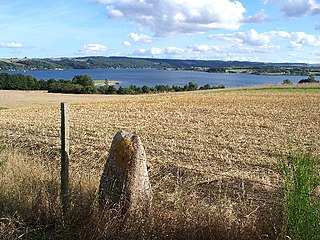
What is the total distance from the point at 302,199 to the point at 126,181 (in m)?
2.26

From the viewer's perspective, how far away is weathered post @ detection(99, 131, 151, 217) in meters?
5.70

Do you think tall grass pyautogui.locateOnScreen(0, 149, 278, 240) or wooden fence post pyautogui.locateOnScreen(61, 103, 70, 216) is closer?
tall grass pyautogui.locateOnScreen(0, 149, 278, 240)

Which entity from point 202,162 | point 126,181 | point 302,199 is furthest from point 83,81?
point 302,199

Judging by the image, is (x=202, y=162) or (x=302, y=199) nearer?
(x=302, y=199)

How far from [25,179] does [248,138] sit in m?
12.4

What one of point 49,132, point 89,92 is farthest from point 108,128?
point 89,92

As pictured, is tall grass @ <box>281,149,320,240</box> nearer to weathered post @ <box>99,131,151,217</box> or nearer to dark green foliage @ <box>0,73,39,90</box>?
weathered post @ <box>99,131,151,217</box>

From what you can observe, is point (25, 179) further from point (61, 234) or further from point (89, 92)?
point (89, 92)

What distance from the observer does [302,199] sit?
4.47 meters

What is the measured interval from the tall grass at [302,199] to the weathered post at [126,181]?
189cm

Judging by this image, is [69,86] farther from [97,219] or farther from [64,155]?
[97,219]

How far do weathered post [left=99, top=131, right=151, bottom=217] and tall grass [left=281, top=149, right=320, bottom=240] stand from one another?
1.89 m

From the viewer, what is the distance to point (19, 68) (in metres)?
170

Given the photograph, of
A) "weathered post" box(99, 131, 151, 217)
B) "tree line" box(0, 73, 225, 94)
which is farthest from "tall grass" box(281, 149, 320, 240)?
"tree line" box(0, 73, 225, 94)
